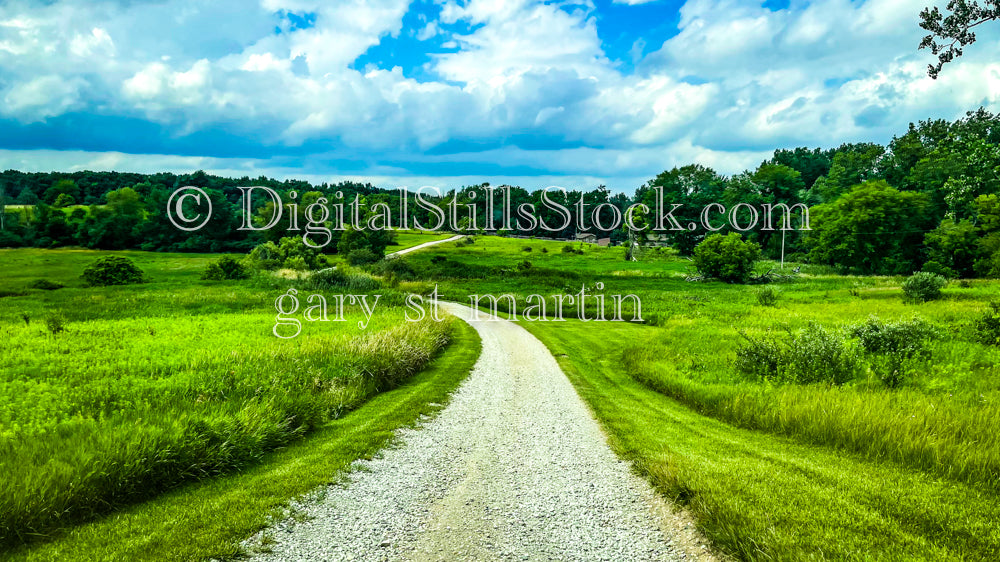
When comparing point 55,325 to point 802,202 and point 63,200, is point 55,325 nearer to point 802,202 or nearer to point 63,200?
point 63,200

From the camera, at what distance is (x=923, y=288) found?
38094mm

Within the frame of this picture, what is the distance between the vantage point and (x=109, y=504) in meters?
6.86

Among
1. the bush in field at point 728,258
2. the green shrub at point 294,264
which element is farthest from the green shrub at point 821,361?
the bush in field at point 728,258

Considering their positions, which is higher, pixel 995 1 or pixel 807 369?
pixel 995 1

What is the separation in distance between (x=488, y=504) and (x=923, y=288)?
45363 millimetres

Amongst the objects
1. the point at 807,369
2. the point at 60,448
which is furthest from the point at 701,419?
the point at 60,448

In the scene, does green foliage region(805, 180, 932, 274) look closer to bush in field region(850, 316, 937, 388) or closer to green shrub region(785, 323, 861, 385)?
bush in field region(850, 316, 937, 388)

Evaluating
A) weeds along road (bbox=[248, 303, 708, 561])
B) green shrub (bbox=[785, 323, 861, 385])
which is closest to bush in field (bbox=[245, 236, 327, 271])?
weeds along road (bbox=[248, 303, 708, 561])

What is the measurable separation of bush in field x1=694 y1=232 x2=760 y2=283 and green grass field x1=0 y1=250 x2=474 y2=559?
47.8 metres

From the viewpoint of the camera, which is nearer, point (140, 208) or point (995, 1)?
point (995, 1)

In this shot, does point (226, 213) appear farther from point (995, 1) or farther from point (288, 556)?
point (995, 1)

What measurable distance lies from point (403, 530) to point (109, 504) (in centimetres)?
421

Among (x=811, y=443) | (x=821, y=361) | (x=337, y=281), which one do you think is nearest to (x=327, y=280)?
(x=337, y=281)

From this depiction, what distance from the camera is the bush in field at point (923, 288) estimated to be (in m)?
37.8
